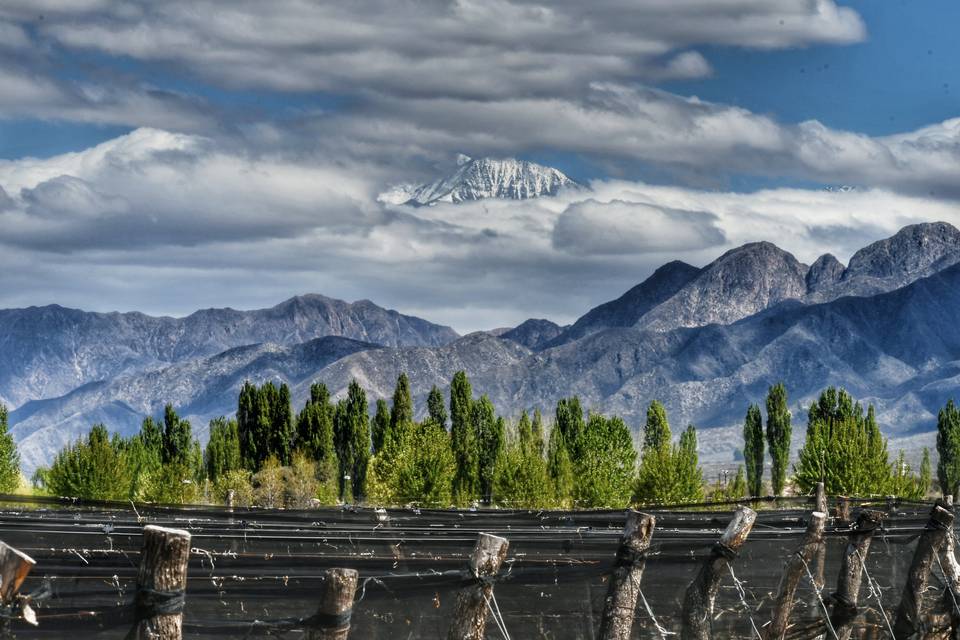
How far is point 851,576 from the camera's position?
1661 centimetres

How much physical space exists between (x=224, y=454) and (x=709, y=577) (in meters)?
84.6

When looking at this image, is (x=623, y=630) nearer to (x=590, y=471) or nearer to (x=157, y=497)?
(x=590, y=471)

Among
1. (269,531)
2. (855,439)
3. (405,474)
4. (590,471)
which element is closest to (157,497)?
(405,474)

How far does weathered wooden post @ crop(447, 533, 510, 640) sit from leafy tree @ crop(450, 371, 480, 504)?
71.4m

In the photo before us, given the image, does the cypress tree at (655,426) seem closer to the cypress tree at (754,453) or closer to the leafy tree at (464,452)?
the cypress tree at (754,453)

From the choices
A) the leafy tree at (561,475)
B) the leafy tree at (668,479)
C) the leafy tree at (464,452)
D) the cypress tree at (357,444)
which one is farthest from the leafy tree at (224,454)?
the leafy tree at (668,479)

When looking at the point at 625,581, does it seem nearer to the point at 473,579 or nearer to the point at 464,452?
the point at 473,579

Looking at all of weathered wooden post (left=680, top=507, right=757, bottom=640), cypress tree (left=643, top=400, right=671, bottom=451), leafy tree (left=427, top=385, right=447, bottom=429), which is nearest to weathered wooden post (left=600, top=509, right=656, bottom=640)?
weathered wooden post (left=680, top=507, right=757, bottom=640)

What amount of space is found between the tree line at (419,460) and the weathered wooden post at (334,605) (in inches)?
2321

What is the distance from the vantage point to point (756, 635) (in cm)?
1777

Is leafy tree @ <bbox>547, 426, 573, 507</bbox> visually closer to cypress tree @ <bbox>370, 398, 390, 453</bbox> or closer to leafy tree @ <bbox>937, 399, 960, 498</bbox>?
cypress tree @ <bbox>370, 398, 390, 453</bbox>

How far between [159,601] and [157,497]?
3014 inches

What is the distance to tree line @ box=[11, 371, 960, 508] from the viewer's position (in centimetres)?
7438

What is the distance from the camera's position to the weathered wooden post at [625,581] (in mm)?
13453
